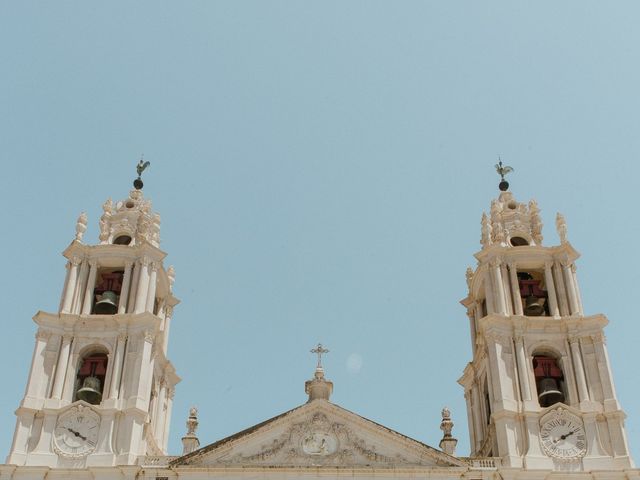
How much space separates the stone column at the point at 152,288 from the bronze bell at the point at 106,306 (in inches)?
53.5

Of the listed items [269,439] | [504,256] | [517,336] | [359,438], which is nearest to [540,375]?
[517,336]

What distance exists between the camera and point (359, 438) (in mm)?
31375

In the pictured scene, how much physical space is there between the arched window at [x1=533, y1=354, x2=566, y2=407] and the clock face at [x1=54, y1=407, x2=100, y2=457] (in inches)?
606

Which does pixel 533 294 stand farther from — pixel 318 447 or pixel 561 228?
pixel 318 447

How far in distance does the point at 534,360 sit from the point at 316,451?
928cm

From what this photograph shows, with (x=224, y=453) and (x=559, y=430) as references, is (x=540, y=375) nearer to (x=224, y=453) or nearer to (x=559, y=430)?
(x=559, y=430)

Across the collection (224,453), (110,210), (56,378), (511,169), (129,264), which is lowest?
(224,453)

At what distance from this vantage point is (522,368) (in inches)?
1332

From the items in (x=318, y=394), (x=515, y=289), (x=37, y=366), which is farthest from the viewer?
(x=515, y=289)

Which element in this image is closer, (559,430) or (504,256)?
(559,430)

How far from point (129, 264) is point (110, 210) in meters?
3.77

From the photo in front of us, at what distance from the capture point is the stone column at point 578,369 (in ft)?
109

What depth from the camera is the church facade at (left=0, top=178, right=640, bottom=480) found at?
3075 centimetres

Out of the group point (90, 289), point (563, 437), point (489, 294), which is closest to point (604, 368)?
point (563, 437)
